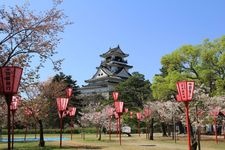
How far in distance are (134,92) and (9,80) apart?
56.0 m

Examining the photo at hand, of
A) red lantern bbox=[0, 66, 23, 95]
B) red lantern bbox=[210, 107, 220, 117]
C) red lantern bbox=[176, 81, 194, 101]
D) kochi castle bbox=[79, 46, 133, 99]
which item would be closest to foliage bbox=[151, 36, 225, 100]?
red lantern bbox=[210, 107, 220, 117]

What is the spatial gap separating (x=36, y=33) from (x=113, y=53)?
81421 mm

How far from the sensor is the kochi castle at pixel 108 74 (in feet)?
279

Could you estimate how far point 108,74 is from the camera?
8875 centimetres

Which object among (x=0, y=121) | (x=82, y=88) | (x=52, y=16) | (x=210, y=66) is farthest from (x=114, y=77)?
(x=52, y=16)

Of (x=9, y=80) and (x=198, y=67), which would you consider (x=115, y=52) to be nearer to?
(x=198, y=67)

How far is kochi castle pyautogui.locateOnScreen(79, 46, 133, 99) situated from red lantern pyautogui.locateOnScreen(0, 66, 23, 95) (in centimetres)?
7080

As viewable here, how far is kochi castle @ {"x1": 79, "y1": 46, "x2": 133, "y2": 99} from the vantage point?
85.0 metres

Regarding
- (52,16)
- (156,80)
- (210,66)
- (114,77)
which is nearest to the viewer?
(52,16)

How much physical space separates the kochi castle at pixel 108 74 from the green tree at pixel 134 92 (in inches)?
565

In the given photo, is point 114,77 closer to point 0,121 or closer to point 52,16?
point 0,121

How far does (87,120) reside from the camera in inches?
1790

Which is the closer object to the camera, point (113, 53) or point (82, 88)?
point (82, 88)

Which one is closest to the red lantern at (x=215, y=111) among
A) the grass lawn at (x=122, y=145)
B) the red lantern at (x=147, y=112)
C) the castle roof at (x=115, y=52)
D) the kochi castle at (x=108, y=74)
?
the grass lawn at (x=122, y=145)
